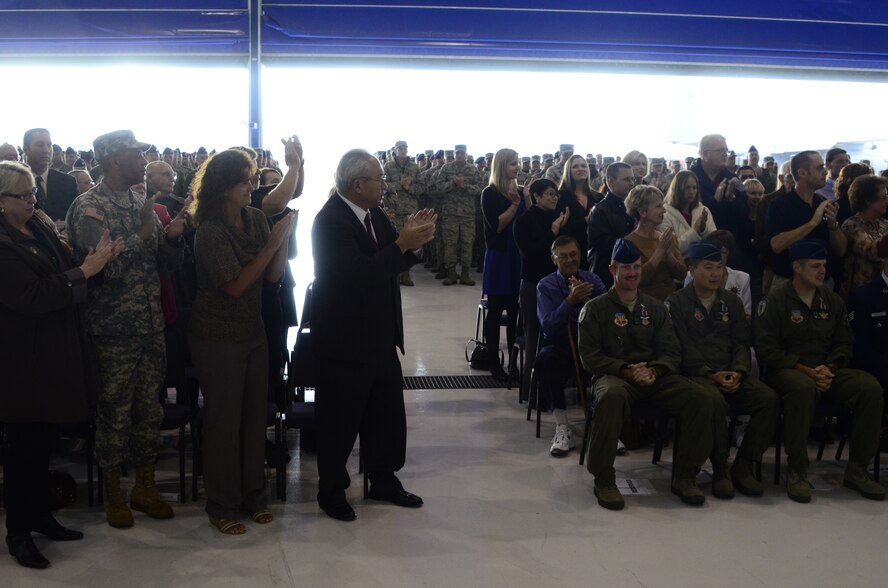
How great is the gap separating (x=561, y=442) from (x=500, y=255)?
194 centimetres

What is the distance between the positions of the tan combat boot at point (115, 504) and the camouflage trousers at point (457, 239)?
24.4ft

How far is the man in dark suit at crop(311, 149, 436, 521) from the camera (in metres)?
3.58

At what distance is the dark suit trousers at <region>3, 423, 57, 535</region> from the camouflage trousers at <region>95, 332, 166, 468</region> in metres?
0.28

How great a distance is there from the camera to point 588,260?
549 centimetres

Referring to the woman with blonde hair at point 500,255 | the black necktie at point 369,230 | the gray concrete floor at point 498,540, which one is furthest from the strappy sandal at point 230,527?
the woman with blonde hair at point 500,255

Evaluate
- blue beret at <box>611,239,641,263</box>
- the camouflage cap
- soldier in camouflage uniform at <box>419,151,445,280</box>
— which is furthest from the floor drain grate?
soldier in camouflage uniform at <box>419,151,445,280</box>

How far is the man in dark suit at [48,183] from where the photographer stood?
527cm

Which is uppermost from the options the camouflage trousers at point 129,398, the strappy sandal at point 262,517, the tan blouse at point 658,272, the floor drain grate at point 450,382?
the tan blouse at point 658,272

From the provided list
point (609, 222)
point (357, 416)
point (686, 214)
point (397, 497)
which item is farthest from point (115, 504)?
point (686, 214)

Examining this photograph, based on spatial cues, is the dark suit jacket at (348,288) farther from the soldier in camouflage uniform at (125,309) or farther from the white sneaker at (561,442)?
the white sneaker at (561,442)

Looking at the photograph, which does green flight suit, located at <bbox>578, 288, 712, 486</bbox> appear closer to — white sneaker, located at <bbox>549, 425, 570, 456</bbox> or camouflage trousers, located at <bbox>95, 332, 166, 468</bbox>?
white sneaker, located at <bbox>549, 425, 570, 456</bbox>

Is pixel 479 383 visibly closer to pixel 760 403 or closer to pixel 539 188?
pixel 539 188

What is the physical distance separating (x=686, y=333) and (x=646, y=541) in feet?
3.92

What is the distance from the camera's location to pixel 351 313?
11.9 feet
